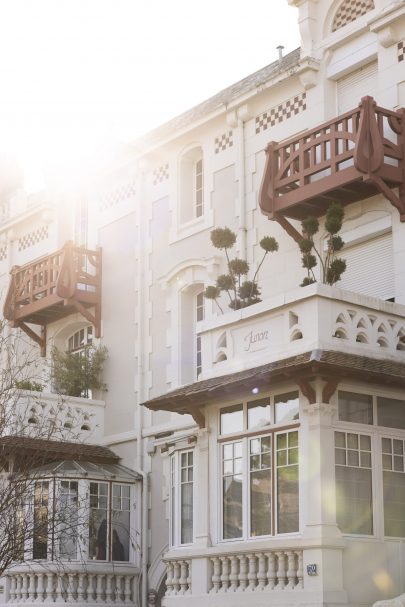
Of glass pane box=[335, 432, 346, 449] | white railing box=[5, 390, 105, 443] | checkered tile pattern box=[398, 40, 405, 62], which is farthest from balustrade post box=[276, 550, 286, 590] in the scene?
checkered tile pattern box=[398, 40, 405, 62]

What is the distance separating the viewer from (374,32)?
2177 centimetres

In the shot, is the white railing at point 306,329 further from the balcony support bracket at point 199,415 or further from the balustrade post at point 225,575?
the balustrade post at point 225,575

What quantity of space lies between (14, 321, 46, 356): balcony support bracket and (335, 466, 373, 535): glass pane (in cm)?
1340

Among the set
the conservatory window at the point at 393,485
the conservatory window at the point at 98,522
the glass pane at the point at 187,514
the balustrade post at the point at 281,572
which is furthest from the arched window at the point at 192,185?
the balustrade post at the point at 281,572

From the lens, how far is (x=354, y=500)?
691 inches

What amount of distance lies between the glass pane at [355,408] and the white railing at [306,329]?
0.67 m

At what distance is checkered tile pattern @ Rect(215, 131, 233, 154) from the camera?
25141 mm

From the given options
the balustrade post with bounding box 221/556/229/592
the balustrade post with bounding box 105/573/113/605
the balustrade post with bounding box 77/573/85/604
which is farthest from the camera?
the balustrade post with bounding box 105/573/113/605

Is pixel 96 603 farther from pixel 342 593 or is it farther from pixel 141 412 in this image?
pixel 342 593

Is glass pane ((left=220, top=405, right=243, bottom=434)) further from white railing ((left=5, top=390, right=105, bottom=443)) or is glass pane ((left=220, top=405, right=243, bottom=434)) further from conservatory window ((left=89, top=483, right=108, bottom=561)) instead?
white railing ((left=5, top=390, right=105, bottom=443))

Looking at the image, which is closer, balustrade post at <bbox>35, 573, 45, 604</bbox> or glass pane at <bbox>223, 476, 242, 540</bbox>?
glass pane at <bbox>223, 476, 242, 540</bbox>

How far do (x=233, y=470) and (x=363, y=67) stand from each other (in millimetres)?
8310

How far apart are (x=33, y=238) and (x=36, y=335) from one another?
121 inches

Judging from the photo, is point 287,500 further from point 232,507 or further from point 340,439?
point 232,507
